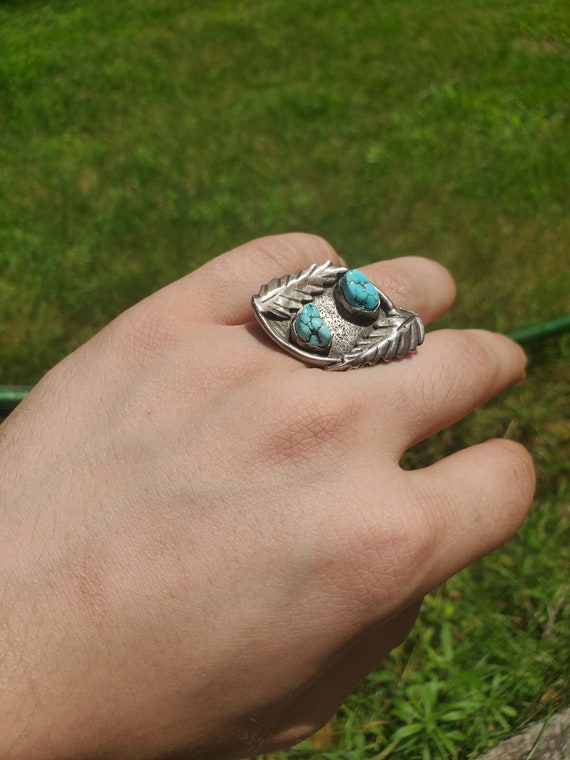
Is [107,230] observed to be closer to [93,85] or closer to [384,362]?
[93,85]

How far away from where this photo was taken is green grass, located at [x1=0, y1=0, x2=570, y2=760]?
233 cm

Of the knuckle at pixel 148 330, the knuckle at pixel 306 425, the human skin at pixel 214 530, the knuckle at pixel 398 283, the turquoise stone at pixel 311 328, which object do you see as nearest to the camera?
the human skin at pixel 214 530

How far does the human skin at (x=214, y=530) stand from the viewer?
1387mm

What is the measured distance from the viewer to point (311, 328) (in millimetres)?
1707

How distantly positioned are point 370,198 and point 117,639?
3.00m

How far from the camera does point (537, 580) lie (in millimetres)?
2498

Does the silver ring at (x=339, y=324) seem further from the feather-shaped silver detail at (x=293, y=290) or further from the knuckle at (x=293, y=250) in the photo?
the knuckle at (x=293, y=250)

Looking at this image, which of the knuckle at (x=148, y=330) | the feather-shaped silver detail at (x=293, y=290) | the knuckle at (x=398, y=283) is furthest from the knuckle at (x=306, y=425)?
the knuckle at (x=398, y=283)

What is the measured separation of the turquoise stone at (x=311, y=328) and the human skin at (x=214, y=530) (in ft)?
0.29

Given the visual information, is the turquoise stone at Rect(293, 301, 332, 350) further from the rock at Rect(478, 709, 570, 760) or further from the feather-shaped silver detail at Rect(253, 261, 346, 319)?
the rock at Rect(478, 709, 570, 760)

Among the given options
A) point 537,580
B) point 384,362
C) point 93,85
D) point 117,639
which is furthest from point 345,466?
point 93,85

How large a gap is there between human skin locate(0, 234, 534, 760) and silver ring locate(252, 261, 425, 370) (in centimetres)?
6

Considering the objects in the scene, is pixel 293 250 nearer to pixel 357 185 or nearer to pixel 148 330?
pixel 148 330

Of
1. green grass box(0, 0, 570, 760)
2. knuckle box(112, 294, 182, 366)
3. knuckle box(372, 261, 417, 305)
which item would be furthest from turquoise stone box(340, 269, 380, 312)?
green grass box(0, 0, 570, 760)
